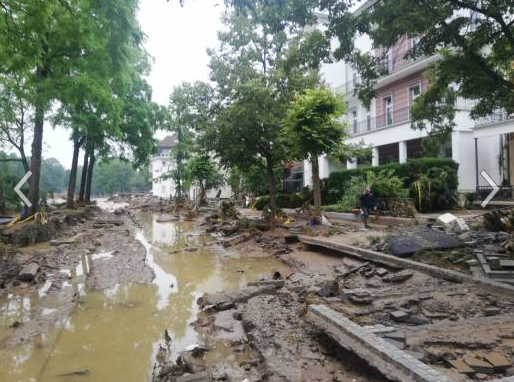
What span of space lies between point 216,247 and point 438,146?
8631 millimetres

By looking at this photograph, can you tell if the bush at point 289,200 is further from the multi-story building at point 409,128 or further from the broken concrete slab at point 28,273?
the broken concrete slab at point 28,273

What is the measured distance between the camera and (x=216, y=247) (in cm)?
1483

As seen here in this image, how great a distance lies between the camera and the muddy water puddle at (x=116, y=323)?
16.1 ft

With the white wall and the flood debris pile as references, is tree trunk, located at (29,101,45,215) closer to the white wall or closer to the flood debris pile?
the flood debris pile

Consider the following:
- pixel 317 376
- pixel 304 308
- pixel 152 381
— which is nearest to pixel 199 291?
pixel 304 308

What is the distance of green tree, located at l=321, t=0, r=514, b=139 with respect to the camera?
21.2ft

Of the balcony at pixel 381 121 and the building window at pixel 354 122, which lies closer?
the balcony at pixel 381 121

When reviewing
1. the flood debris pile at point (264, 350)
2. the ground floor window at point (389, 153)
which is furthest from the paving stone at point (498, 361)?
the ground floor window at point (389, 153)

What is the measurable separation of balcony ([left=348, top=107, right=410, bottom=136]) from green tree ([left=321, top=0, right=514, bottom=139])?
14.5 meters

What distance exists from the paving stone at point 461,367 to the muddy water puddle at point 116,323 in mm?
2904

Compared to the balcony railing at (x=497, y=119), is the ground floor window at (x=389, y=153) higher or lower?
lower

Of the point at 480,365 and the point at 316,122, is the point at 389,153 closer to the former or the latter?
the point at 316,122

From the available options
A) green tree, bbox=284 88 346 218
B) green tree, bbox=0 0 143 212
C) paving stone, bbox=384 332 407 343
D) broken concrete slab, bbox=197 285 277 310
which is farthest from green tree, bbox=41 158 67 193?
paving stone, bbox=384 332 407 343

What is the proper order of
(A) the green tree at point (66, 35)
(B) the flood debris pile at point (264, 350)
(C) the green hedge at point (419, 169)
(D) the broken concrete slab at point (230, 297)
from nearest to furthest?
(B) the flood debris pile at point (264, 350) < (A) the green tree at point (66, 35) < (D) the broken concrete slab at point (230, 297) < (C) the green hedge at point (419, 169)
